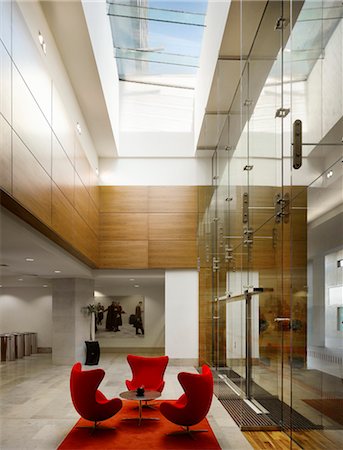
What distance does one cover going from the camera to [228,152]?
9805 mm

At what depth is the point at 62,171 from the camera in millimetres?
9930

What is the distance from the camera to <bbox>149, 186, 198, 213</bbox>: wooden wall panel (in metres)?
17.2

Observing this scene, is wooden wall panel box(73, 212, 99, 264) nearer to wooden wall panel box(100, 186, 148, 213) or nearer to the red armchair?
wooden wall panel box(100, 186, 148, 213)

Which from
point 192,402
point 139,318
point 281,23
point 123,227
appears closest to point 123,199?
point 123,227

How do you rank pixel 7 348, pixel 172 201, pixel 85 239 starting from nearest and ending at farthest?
pixel 85 239, pixel 172 201, pixel 7 348

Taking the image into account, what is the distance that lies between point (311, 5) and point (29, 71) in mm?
4036

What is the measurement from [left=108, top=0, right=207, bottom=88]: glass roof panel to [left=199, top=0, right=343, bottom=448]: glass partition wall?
2.68 m

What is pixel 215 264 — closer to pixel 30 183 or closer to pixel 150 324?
pixel 30 183

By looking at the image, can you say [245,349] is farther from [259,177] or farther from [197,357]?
[197,357]

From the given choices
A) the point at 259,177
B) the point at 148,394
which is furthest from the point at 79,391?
the point at 259,177

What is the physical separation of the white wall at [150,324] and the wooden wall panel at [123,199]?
7.55m

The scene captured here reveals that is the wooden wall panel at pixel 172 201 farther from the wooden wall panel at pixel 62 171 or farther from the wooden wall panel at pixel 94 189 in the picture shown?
the wooden wall panel at pixel 62 171

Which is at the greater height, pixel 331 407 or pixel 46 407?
pixel 331 407

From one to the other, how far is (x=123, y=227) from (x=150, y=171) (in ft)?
6.21
